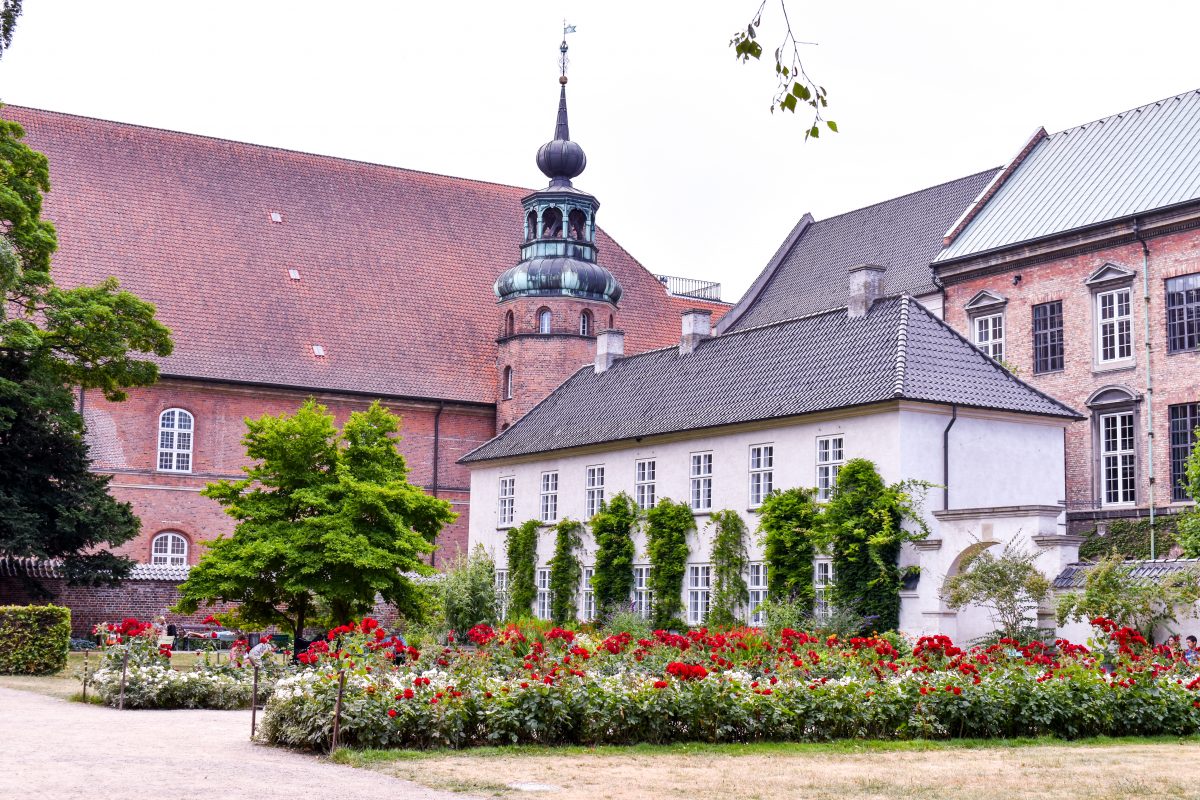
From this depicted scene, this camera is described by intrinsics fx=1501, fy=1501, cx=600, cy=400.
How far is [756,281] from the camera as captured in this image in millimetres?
48188

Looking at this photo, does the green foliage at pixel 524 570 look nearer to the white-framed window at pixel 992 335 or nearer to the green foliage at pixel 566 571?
the green foliage at pixel 566 571

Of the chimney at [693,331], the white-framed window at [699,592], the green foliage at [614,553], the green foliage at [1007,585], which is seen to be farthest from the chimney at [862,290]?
the green foliage at [1007,585]

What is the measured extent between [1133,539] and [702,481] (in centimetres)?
949

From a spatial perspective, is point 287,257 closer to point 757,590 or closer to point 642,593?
point 642,593

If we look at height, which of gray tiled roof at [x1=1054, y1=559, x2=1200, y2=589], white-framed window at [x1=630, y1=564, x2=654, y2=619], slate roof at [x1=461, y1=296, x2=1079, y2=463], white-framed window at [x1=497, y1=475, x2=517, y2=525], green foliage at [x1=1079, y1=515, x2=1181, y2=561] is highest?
slate roof at [x1=461, y1=296, x2=1079, y2=463]

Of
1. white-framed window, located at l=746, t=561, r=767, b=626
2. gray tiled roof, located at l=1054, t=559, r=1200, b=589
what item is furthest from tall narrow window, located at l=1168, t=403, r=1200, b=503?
gray tiled roof, located at l=1054, t=559, r=1200, b=589

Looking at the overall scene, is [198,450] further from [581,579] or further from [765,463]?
[765,463]

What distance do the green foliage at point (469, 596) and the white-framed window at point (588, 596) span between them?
2181 mm

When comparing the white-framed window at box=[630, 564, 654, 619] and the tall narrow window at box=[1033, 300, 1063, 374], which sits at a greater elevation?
the tall narrow window at box=[1033, 300, 1063, 374]

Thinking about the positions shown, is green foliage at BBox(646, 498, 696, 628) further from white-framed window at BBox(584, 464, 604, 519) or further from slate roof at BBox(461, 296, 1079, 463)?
white-framed window at BBox(584, 464, 604, 519)

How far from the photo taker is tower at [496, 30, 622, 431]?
4694 cm

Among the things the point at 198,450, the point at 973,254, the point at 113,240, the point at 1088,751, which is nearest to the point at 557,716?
the point at 1088,751

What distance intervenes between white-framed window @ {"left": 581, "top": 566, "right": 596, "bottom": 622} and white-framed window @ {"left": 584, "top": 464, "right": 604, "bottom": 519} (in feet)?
4.42

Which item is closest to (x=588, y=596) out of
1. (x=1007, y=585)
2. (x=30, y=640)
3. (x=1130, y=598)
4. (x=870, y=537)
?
Result: (x=870, y=537)
